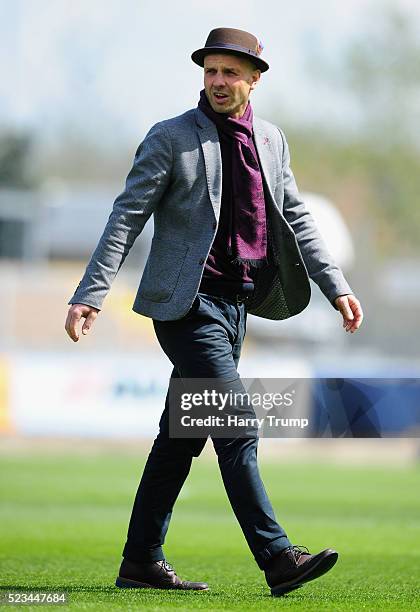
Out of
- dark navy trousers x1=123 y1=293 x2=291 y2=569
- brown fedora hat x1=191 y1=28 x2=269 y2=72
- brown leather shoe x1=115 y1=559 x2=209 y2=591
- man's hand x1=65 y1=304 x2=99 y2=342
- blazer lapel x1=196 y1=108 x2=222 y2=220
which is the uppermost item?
brown fedora hat x1=191 y1=28 x2=269 y2=72

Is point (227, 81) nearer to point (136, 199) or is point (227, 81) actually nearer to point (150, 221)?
point (136, 199)

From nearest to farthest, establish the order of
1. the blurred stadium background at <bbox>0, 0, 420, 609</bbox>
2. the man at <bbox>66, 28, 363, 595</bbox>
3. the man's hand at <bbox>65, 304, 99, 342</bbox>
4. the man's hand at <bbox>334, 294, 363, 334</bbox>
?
1. the man's hand at <bbox>65, 304, 99, 342</bbox>
2. the man at <bbox>66, 28, 363, 595</bbox>
3. the man's hand at <bbox>334, 294, 363, 334</bbox>
4. the blurred stadium background at <bbox>0, 0, 420, 609</bbox>

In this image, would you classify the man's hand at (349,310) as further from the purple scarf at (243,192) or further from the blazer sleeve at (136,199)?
the blazer sleeve at (136,199)

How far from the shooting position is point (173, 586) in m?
5.14

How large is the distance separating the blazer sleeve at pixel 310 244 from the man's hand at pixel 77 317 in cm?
86

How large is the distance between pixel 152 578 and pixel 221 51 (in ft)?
6.22

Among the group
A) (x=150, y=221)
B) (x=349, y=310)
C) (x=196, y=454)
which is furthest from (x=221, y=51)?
(x=150, y=221)

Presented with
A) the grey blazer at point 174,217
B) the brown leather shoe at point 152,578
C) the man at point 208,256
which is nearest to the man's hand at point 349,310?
the man at point 208,256

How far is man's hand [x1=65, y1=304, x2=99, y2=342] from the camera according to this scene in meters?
4.75

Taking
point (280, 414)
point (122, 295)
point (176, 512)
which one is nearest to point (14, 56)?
point (122, 295)

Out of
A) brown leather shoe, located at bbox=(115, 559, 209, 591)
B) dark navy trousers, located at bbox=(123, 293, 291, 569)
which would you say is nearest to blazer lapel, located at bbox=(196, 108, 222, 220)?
dark navy trousers, located at bbox=(123, 293, 291, 569)

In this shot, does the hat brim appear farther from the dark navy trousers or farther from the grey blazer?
the dark navy trousers

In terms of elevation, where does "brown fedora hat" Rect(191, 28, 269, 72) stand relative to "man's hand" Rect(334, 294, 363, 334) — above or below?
above

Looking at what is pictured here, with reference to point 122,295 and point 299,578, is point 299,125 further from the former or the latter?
point 299,578
